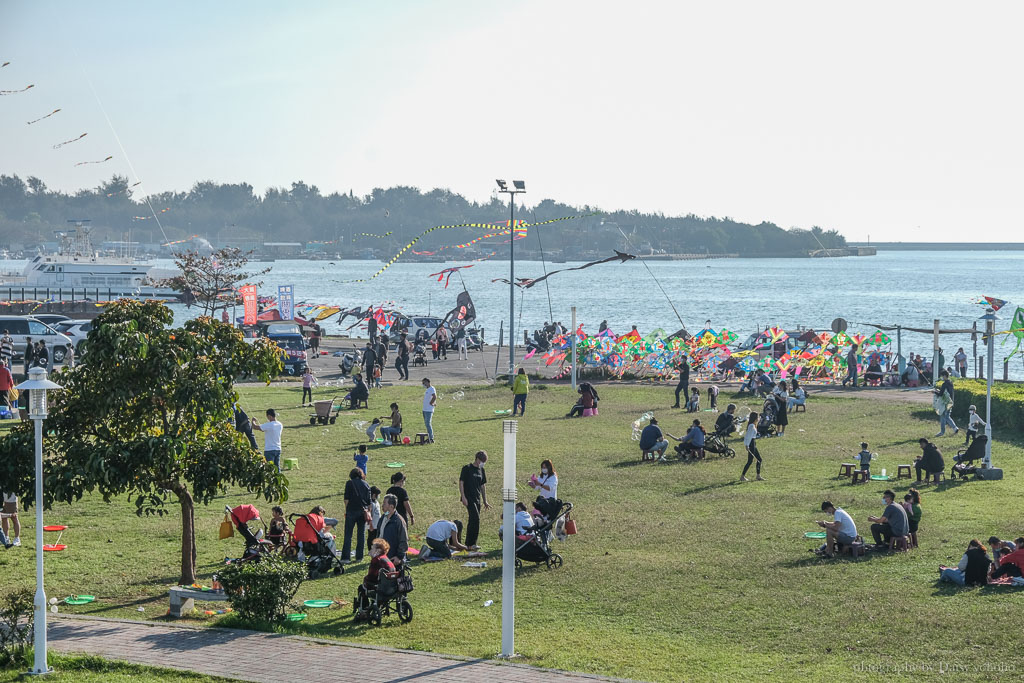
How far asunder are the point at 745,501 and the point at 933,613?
6.77m

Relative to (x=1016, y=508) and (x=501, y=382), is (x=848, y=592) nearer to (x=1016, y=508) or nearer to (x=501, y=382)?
(x=1016, y=508)

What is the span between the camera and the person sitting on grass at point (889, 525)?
50.7 ft

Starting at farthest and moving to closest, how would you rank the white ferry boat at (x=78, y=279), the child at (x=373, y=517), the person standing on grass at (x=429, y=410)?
the white ferry boat at (x=78, y=279) → the person standing on grass at (x=429, y=410) → the child at (x=373, y=517)

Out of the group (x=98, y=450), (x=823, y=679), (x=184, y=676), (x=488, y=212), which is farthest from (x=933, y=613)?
(x=488, y=212)

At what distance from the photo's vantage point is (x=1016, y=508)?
59.5 ft

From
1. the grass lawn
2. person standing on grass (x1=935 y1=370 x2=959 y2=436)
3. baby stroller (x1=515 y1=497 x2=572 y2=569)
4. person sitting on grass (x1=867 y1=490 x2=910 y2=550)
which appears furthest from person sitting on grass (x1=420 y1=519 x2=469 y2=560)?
person standing on grass (x1=935 y1=370 x2=959 y2=436)

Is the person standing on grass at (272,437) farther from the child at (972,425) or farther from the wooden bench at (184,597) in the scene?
the child at (972,425)

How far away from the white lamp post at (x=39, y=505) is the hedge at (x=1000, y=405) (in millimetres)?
22774

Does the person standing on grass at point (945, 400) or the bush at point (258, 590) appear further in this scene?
the person standing on grass at point (945, 400)

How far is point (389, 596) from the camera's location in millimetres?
12422

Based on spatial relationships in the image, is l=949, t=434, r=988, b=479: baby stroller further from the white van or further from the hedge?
the white van

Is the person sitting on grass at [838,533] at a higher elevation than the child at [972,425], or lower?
lower

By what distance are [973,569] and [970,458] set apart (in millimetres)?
8698

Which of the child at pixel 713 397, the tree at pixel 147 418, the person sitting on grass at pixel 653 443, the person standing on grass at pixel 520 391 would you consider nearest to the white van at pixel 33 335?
the person standing on grass at pixel 520 391
